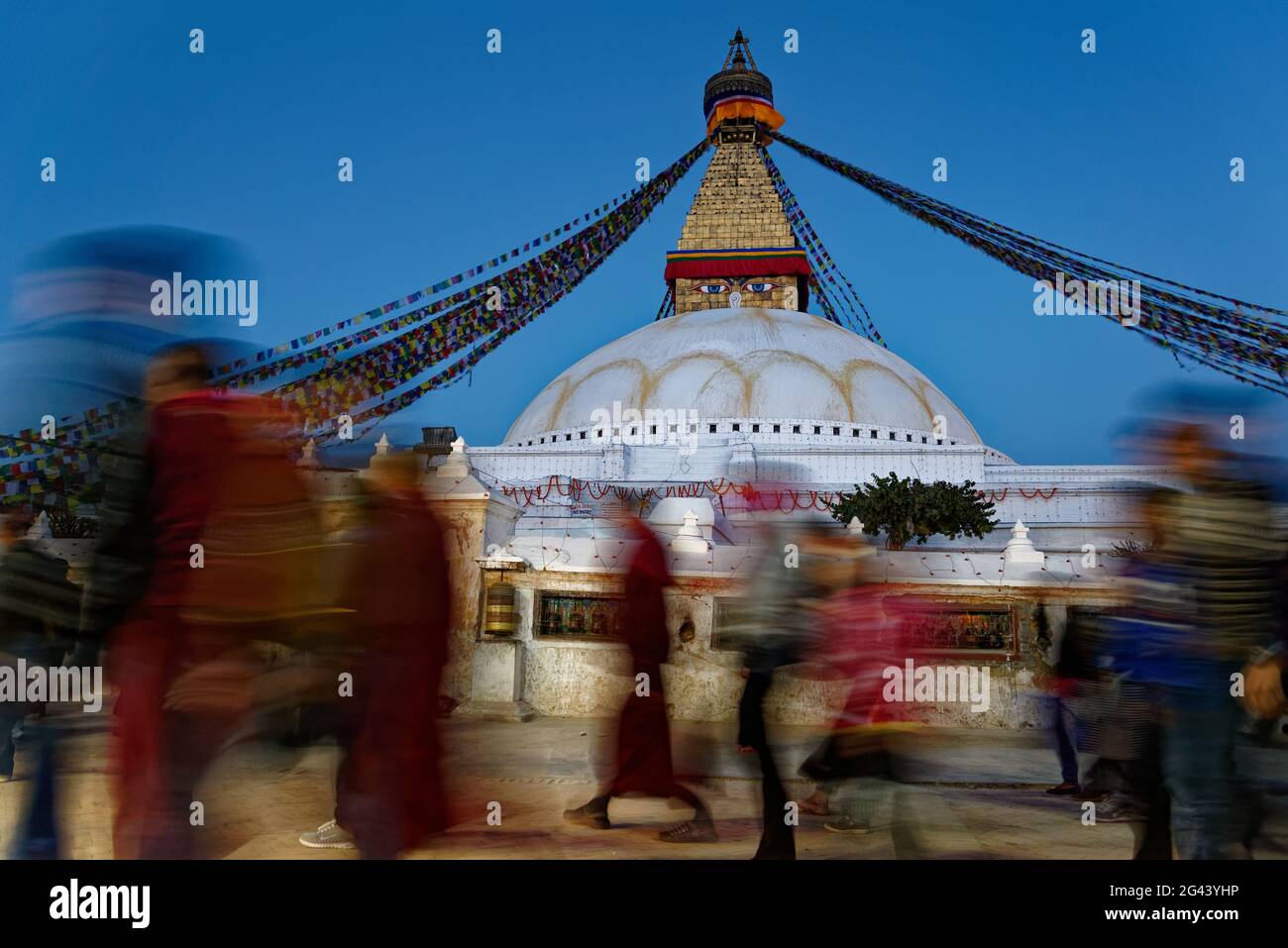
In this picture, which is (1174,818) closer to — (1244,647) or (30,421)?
(1244,647)

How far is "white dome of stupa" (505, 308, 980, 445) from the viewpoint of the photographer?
789 inches

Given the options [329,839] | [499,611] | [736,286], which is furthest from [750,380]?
[329,839]

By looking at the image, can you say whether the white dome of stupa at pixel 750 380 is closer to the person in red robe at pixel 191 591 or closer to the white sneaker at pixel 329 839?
the white sneaker at pixel 329 839

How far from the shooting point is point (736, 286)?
87.5ft

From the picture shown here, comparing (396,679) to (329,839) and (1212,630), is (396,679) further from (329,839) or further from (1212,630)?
(1212,630)

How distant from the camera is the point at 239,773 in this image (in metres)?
4.49

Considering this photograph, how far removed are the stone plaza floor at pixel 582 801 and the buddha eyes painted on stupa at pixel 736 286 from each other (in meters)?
21.4

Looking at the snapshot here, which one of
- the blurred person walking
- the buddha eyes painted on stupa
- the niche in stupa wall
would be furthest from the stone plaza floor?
the buddha eyes painted on stupa

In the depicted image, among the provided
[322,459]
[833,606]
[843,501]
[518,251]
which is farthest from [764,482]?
[833,606]

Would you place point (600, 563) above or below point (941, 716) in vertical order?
above

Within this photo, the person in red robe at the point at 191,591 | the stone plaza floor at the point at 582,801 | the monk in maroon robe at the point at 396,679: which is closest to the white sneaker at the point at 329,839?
the stone plaza floor at the point at 582,801

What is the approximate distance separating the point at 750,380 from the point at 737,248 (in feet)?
25.2

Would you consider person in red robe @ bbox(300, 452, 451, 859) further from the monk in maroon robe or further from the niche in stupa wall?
the niche in stupa wall
